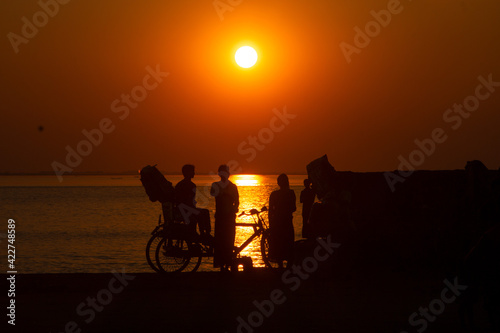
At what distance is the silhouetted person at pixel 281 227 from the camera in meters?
12.8

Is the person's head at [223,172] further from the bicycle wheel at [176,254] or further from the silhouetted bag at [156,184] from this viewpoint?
the bicycle wheel at [176,254]

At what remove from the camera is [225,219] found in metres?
12.7

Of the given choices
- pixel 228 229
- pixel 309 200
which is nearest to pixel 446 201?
pixel 309 200

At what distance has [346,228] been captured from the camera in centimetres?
1349

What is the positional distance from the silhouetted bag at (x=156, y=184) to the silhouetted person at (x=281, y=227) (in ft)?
6.55

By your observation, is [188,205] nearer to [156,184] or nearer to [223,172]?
[156,184]

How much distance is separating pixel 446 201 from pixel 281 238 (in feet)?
11.9

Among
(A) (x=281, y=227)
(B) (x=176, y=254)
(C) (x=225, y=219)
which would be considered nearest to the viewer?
(C) (x=225, y=219)

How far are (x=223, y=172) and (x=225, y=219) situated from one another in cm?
91

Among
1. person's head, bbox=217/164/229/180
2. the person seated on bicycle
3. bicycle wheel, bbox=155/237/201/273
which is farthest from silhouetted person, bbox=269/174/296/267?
bicycle wheel, bbox=155/237/201/273

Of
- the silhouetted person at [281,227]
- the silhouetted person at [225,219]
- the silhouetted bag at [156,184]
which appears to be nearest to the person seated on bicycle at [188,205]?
the silhouetted bag at [156,184]

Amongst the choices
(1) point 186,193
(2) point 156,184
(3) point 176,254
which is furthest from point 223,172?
(3) point 176,254

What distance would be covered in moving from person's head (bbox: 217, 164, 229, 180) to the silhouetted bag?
1026 mm

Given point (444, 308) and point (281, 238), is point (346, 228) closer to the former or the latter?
point (281, 238)
